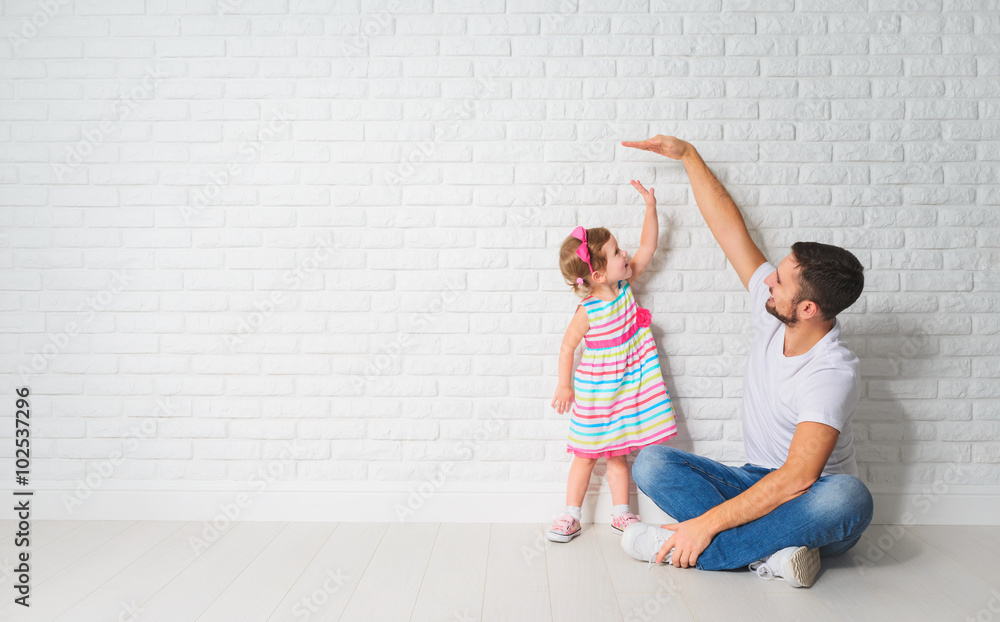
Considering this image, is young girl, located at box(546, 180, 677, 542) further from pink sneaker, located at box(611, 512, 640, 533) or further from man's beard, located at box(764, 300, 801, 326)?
man's beard, located at box(764, 300, 801, 326)

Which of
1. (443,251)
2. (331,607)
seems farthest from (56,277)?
(331,607)

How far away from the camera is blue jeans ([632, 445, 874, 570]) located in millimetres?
1870

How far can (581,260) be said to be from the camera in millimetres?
2236

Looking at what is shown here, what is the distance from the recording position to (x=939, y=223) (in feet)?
7.87

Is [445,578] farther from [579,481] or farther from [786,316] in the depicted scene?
[786,316]

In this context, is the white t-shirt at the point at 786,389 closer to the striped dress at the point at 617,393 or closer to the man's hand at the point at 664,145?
the striped dress at the point at 617,393

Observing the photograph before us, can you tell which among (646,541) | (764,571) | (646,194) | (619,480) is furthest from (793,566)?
(646,194)

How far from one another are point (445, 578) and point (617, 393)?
875mm

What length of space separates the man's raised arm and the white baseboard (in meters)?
0.96

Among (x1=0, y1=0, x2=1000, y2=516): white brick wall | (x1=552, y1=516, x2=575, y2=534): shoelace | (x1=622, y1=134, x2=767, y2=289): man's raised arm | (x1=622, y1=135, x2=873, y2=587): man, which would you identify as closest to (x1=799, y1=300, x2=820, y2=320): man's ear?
(x1=622, y1=135, x2=873, y2=587): man

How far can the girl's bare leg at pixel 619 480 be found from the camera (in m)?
2.33

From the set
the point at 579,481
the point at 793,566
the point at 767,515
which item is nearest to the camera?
the point at 793,566

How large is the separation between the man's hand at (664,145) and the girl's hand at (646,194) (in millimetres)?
129

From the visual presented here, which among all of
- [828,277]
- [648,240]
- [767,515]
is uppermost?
[648,240]
